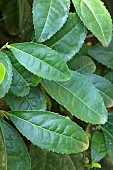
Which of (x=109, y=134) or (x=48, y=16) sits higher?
(x=48, y=16)

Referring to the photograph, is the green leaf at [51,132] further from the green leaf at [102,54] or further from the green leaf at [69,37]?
the green leaf at [102,54]

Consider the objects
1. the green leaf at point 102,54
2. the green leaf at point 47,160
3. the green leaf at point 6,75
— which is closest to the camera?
the green leaf at point 6,75

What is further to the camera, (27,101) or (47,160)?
(47,160)

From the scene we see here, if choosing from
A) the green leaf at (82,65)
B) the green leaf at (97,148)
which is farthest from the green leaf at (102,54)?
the green leaf at (97,148)

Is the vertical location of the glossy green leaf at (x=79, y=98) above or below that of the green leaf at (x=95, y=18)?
below

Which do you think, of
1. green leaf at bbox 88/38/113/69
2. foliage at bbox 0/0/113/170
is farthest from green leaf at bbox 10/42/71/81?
green leaf at bbox 88/38/113/69

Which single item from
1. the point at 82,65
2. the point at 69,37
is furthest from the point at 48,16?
the point at 82,65

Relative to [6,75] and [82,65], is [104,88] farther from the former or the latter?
[6,75]

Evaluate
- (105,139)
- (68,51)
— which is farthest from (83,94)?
(105,139)
